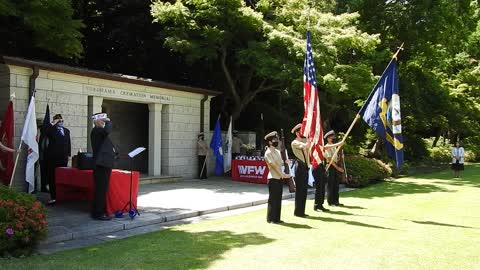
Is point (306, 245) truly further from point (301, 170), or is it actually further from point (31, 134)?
point (31, 134)

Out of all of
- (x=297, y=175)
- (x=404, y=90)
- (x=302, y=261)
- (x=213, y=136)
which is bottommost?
(x=302, y=261)

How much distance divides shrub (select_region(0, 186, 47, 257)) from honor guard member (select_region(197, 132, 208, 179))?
36.8 feet

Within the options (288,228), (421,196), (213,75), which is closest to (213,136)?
(213,75)

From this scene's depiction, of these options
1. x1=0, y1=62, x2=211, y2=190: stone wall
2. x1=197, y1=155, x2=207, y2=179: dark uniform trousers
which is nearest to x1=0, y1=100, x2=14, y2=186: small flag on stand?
x1=0, y1=62, x2=211, y2=190: stone wall

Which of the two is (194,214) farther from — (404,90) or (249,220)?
(404,90)

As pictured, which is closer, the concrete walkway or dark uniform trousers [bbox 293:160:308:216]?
the concrete walkway

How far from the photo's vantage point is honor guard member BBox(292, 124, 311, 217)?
1030 centimetres

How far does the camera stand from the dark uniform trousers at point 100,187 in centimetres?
941

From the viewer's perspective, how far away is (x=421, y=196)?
14680mm

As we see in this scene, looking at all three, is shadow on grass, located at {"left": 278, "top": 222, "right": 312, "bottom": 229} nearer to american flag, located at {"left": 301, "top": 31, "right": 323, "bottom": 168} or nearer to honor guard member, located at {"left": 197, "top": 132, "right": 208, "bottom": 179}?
american flag, located at {"left": 301, "top": 31, "right": 323, "bottom": 168}

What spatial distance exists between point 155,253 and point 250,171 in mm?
10680

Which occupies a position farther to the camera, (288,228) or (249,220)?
(249,220)

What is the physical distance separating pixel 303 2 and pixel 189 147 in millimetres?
7438

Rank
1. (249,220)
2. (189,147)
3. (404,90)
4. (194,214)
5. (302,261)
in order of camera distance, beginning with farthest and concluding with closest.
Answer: (404,90), (189,147), (194,214), (249,220), (302,261)
